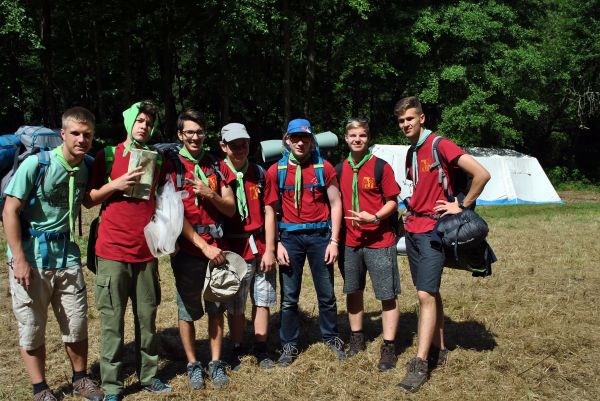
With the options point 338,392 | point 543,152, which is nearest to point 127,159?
point 338,392

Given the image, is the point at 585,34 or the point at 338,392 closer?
the point at 338,392

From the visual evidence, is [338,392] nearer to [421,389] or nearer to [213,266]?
[421,389]

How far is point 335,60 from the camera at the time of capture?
76.3ft

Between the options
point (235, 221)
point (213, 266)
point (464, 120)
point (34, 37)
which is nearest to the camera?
point (213, 266)

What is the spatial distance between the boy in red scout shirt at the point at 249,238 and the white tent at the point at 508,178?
45.2 ft

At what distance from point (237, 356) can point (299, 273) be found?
86cm

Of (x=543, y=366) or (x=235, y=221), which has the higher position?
(x=235, y=221)

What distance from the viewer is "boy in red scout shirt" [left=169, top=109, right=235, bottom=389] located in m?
3.96

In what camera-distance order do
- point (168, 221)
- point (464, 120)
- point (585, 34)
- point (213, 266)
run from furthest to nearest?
point (585, 34), point (464, 120), point (213, 266), point (168, 221)

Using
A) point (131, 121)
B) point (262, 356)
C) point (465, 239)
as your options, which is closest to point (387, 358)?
point (262, 356)

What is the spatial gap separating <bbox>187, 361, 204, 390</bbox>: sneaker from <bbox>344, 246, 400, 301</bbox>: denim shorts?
1.30 metres

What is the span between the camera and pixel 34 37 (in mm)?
15781

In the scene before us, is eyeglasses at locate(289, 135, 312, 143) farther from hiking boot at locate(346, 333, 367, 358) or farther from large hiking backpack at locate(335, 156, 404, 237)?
hiking boot at locate(346, 333, 367, 358)

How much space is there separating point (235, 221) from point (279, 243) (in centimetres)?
41
